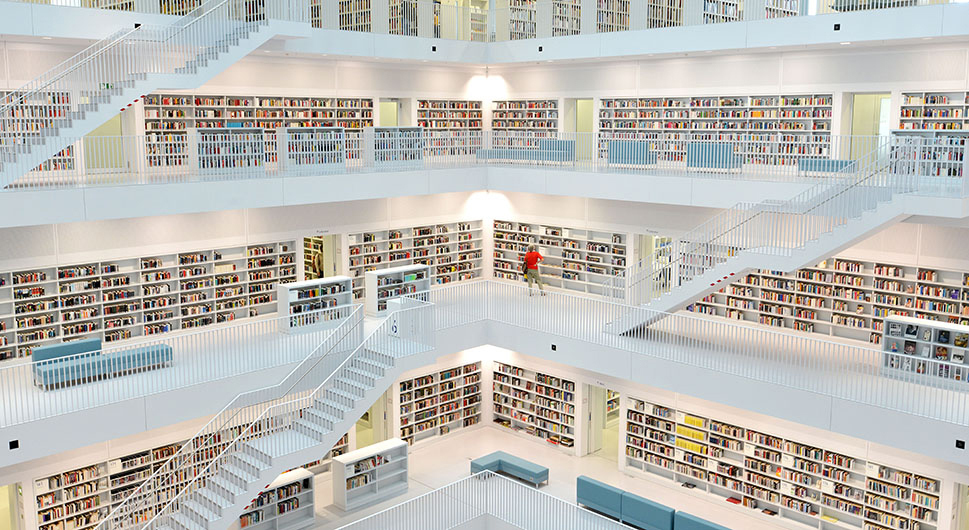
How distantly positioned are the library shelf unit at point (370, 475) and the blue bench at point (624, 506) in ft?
11.5

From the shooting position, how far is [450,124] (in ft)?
68.3

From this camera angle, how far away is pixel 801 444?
14.3 m

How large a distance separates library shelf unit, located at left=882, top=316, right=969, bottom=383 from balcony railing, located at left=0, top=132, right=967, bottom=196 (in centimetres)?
213

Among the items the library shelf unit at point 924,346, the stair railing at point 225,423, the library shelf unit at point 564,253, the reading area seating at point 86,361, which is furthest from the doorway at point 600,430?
the reading area seating at point 86,361

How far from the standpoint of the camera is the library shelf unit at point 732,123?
15.7m

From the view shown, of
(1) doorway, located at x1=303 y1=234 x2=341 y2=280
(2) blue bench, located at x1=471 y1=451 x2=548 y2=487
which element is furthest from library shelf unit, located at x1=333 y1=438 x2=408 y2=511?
(1) doorway, located at x1=303 y1=234 x2=341 y2=280

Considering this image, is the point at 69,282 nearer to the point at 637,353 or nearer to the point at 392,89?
the point at 392,89

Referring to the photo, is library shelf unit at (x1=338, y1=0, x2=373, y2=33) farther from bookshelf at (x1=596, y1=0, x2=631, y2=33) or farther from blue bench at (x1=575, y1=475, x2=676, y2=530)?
blue bench at (x1=575, y1=475, x2=676, y2=530)

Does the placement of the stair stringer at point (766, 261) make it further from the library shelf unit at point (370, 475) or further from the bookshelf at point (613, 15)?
the bookshelf at point (613, 15)

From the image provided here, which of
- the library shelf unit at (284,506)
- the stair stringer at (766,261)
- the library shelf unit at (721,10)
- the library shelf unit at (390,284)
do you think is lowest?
the library shelf unit at (284,506)

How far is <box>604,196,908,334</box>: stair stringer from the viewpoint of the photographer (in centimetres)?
1215

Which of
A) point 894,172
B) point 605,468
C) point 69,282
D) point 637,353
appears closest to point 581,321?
point 637,353

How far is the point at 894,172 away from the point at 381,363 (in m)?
8.18

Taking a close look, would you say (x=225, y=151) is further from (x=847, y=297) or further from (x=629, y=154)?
(x=847, y=297)
